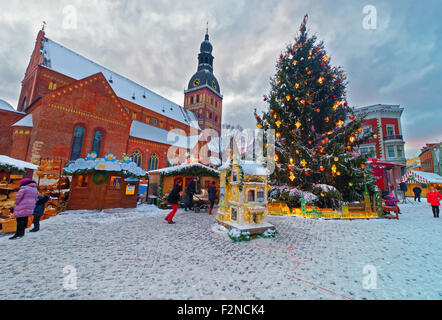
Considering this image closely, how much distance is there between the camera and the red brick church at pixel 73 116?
52.4 feet

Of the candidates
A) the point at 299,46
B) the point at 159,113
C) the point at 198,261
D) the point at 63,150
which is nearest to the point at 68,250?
the point at 198,261

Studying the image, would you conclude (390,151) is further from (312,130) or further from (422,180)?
(312,130)

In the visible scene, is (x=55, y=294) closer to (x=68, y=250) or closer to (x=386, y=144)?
(x=68, y=250)

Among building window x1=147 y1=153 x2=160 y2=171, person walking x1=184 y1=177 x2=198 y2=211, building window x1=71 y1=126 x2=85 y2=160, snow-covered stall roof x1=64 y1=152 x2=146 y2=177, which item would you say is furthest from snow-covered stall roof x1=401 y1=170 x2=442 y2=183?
building window x1=71 y1=126 x2=85 y2=160

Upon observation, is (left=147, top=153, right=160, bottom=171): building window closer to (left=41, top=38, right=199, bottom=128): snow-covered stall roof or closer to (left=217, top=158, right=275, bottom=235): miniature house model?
(left=41, top=38, right=199, bottom=128): snow-covered stall roof

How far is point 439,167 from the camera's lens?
1157 inches

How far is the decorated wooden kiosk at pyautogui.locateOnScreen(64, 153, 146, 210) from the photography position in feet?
34.3

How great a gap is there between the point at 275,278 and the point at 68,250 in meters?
5.14

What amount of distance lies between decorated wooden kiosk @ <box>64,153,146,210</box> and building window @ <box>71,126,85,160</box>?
9987 millimetres

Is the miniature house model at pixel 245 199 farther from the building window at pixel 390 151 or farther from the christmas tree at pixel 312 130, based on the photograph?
the building window at pixel 390 151

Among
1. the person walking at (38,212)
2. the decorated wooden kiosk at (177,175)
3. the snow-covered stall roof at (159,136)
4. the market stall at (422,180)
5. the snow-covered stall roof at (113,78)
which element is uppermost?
the snow-covered stall roof at (113,78)

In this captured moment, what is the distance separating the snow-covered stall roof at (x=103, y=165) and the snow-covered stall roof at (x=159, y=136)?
550 inches

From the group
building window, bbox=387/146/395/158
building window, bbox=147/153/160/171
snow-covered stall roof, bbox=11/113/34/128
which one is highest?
building window, bbox=387/146/395/158

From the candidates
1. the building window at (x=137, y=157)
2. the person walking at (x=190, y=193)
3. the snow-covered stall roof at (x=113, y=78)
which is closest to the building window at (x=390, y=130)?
the person walking at (x=190, y=193)
